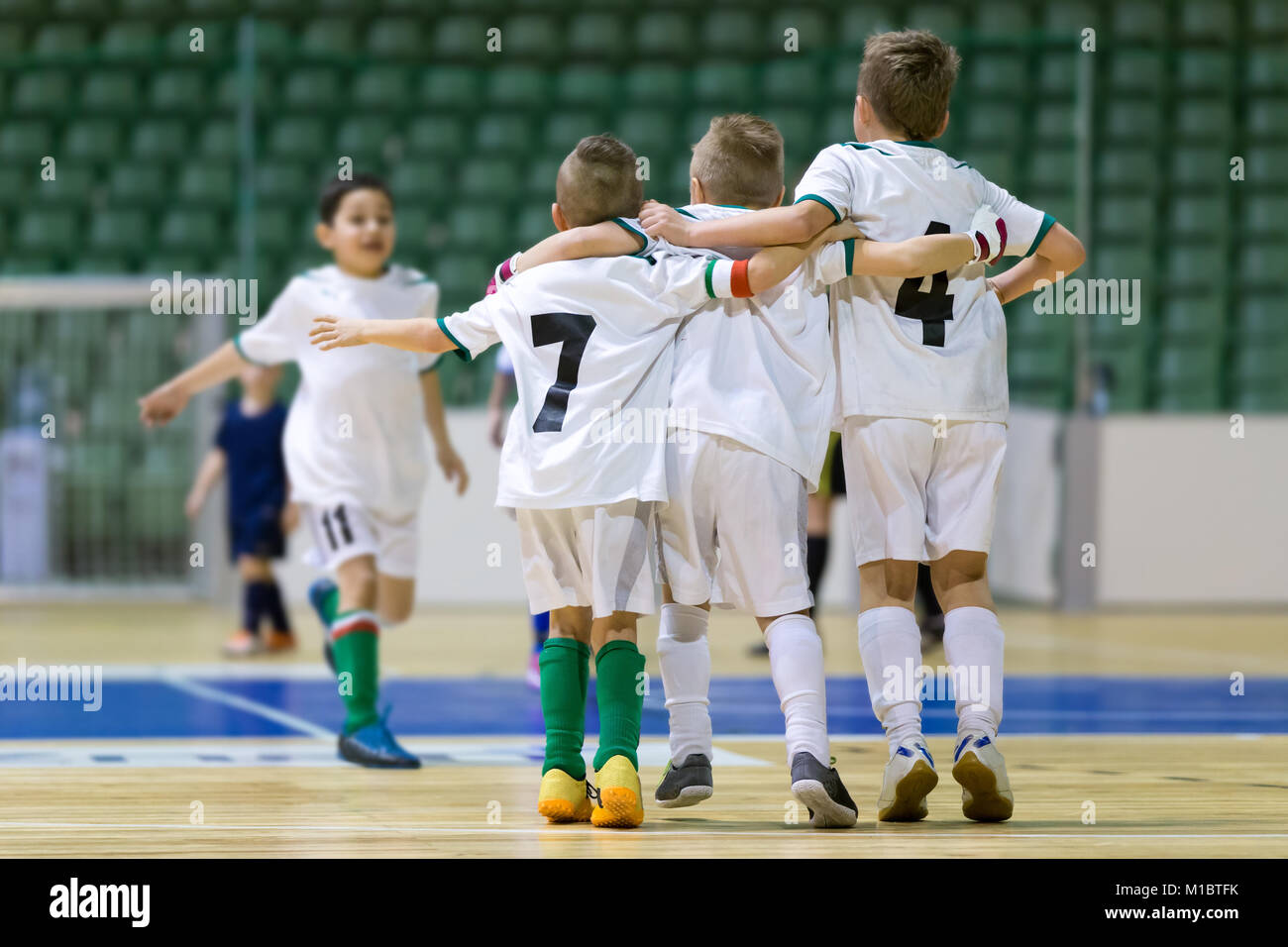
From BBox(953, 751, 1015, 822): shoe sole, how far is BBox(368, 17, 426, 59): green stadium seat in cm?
921

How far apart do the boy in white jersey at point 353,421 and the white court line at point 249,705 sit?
0.47 meters

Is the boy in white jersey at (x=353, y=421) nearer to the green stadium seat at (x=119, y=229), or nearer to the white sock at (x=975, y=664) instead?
the white sock at (x=975, y=664)

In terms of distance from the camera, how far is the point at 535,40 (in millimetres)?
11375

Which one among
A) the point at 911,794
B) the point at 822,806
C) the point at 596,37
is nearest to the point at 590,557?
the point at 822,806

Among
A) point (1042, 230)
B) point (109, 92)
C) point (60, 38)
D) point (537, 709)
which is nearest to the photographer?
point (1042, 230)

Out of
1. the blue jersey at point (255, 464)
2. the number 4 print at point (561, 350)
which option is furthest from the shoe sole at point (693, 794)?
the blue jersey at point (255, 464)

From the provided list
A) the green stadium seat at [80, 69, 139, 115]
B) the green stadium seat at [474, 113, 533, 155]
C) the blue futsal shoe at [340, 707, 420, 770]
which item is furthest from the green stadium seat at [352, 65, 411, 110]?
the blue futsal shoe at [340, 707, 420, 770]

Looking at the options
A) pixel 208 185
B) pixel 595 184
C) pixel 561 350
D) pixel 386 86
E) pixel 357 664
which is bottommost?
pixel 357 664

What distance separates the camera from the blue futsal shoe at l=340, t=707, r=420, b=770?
4285mm

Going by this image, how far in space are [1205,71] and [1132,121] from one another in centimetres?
51

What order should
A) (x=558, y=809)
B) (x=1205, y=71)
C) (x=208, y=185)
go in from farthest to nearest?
1. (x=208, y=185)
2. (x=1205, y=71)
3. (x=558, y=809)

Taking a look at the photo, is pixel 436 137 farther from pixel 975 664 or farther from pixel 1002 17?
pixel 975 664

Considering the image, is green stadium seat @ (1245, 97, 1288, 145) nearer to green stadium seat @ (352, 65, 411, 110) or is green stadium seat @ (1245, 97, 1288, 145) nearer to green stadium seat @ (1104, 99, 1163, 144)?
green stadium seat @ (1104, 99, 1163, 144)

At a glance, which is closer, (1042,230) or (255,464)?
(1042,230)
